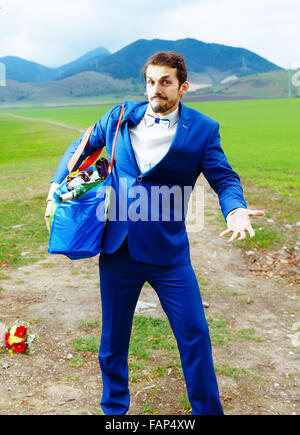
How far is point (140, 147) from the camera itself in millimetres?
3594

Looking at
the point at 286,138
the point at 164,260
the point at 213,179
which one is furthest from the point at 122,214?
the point at 286,138

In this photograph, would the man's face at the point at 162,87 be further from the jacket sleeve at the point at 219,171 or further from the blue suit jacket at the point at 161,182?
the jacket sleeve at the point at 219,171

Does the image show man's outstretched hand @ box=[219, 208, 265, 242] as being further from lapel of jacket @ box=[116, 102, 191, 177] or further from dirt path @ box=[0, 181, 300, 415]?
dirt path @ box=[0, 181, 300, 415]

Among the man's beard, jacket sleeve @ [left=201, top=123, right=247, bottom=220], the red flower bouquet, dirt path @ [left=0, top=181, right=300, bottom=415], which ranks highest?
the man's beard

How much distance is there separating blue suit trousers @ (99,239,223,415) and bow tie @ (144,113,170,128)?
889 millimetres

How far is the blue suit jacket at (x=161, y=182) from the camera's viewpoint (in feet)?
11.4

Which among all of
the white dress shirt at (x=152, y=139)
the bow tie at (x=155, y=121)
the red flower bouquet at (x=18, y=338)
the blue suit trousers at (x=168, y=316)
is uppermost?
the bow tie at (x=155, y=121)

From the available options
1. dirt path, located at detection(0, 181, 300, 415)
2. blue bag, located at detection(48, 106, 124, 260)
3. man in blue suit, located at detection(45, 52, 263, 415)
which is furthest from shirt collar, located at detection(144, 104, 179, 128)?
dirt path, located at detection(0, 181, 300, 415)

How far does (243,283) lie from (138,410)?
3.90 m

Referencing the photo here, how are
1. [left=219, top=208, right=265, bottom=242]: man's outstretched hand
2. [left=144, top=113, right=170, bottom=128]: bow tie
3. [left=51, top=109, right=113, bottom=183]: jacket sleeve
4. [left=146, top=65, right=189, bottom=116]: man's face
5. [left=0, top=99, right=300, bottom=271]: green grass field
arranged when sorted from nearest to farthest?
1. [left=219, top=208, right=265, bottom=242]: man's outstretched hand
2. [left=146, top=65, right=189, bottom=116]: man's face
3. [left=144, top=113, right=170, bottom=128]: bow tie
4. [left=51, top=109, right=113, bottom=183]: jacket sleeve
5. [left=0, top=99, right=300, bottom=271]: green grass field

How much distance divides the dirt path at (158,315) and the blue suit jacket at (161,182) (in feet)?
5.85

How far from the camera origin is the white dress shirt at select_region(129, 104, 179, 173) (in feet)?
11.6

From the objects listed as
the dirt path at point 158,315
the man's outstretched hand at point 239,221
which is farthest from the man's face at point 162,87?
the dirt path at point 158,315

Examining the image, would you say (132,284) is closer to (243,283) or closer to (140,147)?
(140,147)
